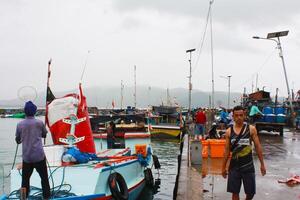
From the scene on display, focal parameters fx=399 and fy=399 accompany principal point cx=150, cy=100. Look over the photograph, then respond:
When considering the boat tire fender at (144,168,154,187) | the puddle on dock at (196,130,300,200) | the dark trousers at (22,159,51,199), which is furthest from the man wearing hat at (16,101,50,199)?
the boat tire fender at (144,168,154,187)

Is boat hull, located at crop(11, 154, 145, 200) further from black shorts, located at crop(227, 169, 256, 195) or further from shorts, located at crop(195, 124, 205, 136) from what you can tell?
shorts, located at crop(195, 124, 205, 136)

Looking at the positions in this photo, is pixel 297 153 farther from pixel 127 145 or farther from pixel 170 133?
pixel 170 133

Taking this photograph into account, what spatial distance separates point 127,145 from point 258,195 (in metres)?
8.86

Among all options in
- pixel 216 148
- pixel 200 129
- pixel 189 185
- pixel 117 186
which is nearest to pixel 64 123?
pixel 117 186

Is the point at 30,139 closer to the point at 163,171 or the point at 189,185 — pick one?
the point at 189,185

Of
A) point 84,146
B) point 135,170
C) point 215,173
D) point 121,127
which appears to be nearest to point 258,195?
point 215,173

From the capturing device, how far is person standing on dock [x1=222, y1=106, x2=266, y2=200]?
6.59m

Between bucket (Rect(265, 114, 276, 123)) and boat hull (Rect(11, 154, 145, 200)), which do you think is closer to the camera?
boat hull (Rect(11, 154, 145, 200))

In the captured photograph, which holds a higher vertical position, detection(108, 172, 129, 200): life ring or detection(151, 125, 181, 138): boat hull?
detection(108, 172, 129, 200): life ring

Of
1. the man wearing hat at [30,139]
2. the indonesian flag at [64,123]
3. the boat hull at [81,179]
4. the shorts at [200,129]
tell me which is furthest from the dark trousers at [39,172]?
the shorts at [200,129]

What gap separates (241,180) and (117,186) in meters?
3.43

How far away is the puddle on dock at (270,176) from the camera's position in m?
9.22

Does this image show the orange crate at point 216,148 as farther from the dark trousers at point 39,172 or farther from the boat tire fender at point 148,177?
the dark trousers at point 39,172

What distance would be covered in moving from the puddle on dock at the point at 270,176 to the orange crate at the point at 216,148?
14.6 inches
